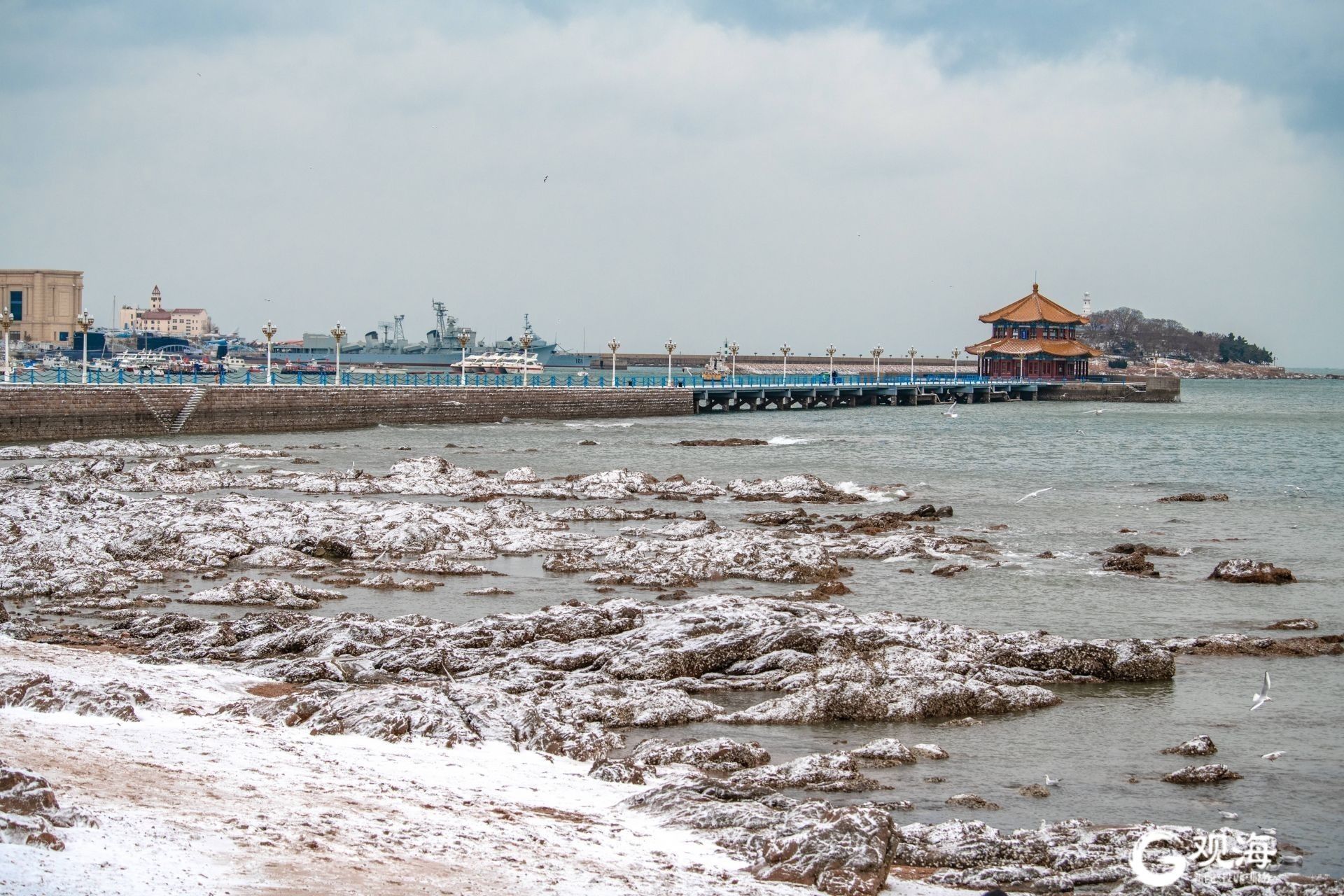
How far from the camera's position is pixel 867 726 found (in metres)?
10.6

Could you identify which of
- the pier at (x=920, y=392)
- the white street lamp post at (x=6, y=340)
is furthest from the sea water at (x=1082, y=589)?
the pier at (x=920, y=392)

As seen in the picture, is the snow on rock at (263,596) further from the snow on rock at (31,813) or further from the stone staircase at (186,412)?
the stone staircase at (186,412)

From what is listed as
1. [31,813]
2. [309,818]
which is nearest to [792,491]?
[309,818]

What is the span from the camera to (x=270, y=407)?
165 feet

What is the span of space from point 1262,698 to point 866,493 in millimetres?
18527

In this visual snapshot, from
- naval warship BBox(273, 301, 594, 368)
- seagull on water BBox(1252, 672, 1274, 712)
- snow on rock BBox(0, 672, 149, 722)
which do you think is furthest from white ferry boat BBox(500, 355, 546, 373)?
snow on rock BBox(0, 672, 149, 722)

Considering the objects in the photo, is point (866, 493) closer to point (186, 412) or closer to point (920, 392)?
point (186, 412)

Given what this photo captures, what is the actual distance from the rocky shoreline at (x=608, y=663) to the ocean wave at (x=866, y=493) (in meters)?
6.32

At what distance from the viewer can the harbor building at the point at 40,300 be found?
5084 inches

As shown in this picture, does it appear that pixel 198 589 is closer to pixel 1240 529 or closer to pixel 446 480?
pixel 446 480

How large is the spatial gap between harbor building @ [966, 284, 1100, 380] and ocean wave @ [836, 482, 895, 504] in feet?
241

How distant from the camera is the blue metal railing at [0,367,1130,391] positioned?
2005 inches

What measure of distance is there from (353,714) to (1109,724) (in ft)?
21.0

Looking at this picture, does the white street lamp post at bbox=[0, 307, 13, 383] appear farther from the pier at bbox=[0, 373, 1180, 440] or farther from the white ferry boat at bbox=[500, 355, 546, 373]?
the white ferry boat at bbox=[500, 355, 546, 373]
